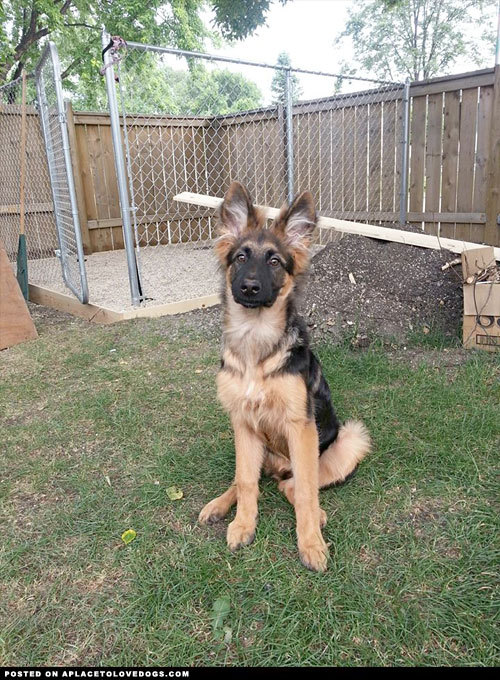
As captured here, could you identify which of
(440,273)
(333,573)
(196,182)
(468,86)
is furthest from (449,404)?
(196,182)

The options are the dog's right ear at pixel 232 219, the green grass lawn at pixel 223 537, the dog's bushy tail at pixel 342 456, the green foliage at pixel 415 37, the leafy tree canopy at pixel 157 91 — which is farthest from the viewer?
the green foliage at pixel 415 37

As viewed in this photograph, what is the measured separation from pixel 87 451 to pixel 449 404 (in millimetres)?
2621

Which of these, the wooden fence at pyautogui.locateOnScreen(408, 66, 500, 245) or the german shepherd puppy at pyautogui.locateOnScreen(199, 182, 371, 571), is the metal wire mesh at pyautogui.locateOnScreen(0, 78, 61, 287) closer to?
the wooden fence at pyautogui.locateOnScreen(408, 66, 500, 245)

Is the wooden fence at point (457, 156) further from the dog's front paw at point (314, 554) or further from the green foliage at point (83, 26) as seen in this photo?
the green foliage at point (83, 26)

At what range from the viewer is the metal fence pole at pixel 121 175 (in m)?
5.16

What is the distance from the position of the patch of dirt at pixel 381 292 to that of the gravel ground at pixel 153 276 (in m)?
1.31

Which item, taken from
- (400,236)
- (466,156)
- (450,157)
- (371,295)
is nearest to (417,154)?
(450,157)

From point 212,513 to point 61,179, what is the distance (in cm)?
572

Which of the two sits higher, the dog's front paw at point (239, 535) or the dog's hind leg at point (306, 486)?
the dog's hind leg at point (306, 486)

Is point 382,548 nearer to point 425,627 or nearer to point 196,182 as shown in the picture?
point 425,627

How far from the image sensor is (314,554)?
2291 mm

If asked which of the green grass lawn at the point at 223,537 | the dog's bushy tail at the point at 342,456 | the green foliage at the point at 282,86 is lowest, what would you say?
the green grass lawn at the point at 223,537

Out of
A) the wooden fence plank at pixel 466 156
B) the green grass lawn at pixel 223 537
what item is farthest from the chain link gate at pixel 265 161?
the green grass lawn at pixel 223 537

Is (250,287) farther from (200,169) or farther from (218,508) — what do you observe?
(200,169)
